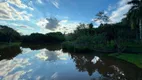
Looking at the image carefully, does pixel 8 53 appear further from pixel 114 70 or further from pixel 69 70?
pixel 114 70

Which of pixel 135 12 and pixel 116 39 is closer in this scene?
pixel 135 12

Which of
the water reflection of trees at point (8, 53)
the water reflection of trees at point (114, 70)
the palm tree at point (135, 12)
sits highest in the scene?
the palm tree at point (135, 12)

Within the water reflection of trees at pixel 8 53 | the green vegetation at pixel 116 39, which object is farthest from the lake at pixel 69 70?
the green vegetation at pixel 116 39

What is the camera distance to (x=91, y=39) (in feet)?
115

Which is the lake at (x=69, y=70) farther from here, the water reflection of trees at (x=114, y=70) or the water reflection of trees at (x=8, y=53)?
the water reflection of trees at (x=8, y=53)

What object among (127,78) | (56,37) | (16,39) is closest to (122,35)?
(127,78)

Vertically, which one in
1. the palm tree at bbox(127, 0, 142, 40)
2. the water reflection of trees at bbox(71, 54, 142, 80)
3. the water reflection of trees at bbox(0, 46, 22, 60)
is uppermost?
the palm tree at bbox(127, 0, 142, 40)

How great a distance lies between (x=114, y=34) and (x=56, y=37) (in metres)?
45.9

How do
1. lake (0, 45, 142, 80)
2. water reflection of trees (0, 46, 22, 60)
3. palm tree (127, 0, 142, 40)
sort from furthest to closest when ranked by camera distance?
palm tree (127, 0, 142, 40) < water reflection of trees (0, 46, 22, 60) < lake (0, 45, 142, 80)

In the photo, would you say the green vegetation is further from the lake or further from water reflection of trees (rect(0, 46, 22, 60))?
water reflection of trees (rect(0, 46, 22, 60))

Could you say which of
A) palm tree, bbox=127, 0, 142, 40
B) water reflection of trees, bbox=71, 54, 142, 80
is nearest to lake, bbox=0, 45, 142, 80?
water reflection of trees, bbox=71, 54, 142, 80

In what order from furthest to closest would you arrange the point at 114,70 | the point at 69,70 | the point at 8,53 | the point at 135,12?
the point at 8,53, the point at 135,12, the point at 69,70, the point at 114,70

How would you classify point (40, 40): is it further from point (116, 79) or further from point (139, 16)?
point (116, 79)

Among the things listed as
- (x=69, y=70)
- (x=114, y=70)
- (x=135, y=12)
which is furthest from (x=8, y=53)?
(x=135, y=12)
